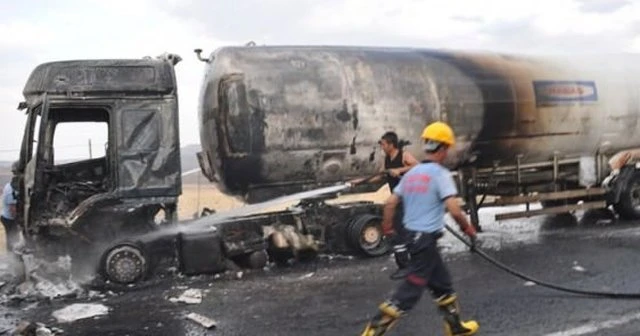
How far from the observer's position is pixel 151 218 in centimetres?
899

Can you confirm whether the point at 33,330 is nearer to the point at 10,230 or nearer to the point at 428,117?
the point at 10,230

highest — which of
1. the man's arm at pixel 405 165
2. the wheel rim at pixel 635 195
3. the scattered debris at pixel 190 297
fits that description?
the man's arm at pixel 405 165

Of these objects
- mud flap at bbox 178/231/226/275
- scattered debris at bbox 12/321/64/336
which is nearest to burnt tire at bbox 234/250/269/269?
mud flap at bbox 178/231/226/275

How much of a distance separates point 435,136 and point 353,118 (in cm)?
490

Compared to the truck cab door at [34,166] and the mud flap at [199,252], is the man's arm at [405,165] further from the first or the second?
the truck cab door at [34,166]

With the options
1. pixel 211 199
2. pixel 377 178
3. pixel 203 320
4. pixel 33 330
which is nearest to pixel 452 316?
pixel 203 320

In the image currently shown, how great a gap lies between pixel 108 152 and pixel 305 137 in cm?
Result: 260

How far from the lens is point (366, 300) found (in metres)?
7.47

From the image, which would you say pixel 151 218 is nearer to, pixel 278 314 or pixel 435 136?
pixel 278 314

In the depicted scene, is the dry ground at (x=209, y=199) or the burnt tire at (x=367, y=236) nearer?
the burnt tire at (x=367, y=236)

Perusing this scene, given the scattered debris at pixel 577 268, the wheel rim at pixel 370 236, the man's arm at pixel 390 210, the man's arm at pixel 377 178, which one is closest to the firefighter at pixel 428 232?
the man's arm at pixel 390 210

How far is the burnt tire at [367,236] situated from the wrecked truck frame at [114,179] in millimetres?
1702

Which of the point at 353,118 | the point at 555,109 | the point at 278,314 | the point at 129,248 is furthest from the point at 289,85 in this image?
the point at 555,109

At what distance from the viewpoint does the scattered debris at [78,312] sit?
7.23m
